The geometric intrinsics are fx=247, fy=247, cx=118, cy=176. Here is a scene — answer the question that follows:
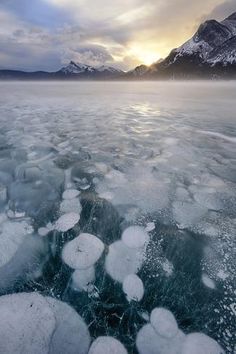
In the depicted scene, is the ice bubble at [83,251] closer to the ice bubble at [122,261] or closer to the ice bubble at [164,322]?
the ice bubble at [122,261]

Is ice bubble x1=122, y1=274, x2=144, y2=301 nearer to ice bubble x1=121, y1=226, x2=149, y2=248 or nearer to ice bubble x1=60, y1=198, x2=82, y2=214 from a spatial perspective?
ice bubble x1=121, y1=226, x2=149, y2=248

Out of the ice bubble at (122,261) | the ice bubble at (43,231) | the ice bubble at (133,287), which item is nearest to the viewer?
the ice bubble at (133,287)

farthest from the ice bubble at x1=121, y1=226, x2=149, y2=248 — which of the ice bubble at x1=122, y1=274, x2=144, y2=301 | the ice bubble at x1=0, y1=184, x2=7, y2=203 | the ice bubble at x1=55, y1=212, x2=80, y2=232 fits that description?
the ice bubble at x1=0, y1=184, x2=7, y2=203

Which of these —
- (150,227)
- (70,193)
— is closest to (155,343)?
(150,227)

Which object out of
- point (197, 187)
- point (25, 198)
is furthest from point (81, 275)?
point (197, 187)

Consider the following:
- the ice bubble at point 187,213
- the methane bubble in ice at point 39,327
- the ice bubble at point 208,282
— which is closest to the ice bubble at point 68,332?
the methane bubble in ice at point 39,327

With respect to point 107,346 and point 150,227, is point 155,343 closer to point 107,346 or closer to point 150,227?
point 107,346

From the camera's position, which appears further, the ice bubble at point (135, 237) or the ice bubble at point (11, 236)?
the ice bubble at point (135, 237)

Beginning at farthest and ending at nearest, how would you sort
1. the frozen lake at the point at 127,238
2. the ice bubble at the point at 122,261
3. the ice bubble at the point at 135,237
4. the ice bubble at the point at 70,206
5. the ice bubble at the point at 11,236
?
the ice bubble at the point at 70,206 → the ice bubble at the point at 135,237 → the ice bubble at the point at 11,236 → the ice bubble at the point at 122,261 → the frozen lake at the point at 127,238
